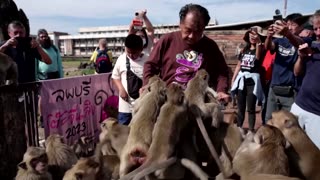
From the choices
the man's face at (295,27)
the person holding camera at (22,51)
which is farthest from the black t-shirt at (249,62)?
the person holding camera at (22,51)

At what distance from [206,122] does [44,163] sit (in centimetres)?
163

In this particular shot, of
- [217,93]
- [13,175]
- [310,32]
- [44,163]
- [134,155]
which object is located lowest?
[13,175]

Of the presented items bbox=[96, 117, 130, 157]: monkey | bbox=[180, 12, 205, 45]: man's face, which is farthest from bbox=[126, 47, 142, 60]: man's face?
bbox=[180, 12, 205, 45]: man's face

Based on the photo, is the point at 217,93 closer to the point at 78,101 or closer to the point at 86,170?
the point at 86,170

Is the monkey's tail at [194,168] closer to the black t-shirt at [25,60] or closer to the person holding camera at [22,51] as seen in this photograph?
the person holding camera at [22,51]

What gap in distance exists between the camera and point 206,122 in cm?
390

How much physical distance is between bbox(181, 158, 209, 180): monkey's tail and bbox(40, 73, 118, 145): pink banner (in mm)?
3601

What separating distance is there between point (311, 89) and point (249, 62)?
399 cm

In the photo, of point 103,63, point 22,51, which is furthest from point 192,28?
point 103,63

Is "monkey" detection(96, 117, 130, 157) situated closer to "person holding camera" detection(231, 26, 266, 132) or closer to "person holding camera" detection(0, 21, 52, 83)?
"person holding camera" detection(0, 21, 52, 83)

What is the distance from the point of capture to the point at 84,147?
21.7ft

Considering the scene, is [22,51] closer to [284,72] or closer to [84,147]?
[84,147]

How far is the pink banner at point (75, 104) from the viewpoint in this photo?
6.72 metres

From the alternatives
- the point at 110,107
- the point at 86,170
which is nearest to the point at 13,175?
the point at 86,170
